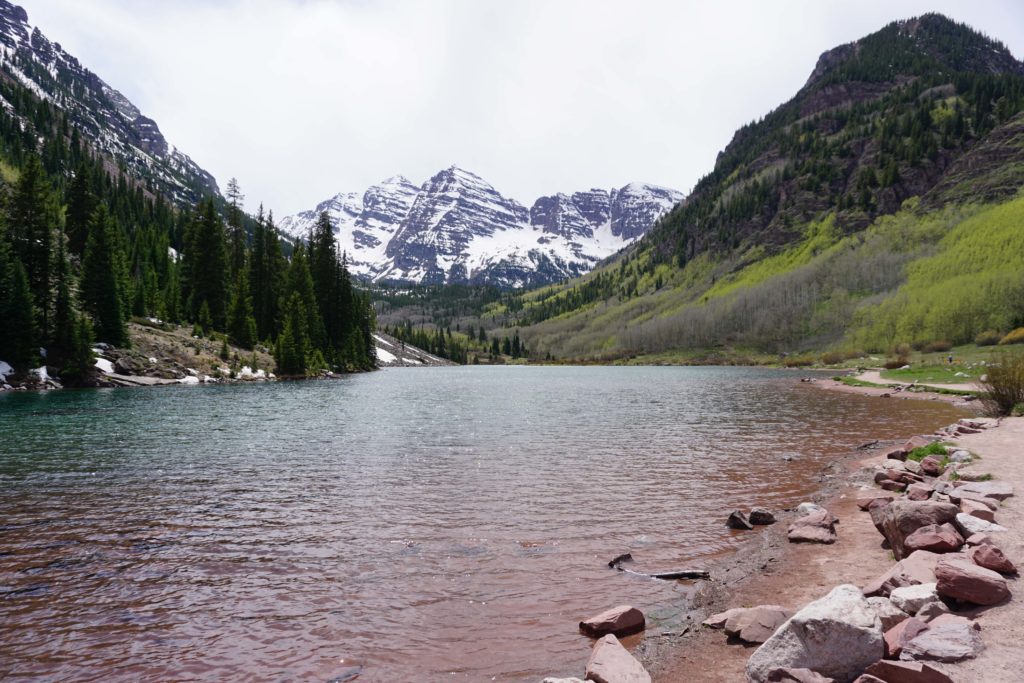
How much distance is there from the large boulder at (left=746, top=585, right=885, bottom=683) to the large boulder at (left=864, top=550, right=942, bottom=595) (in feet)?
7.51

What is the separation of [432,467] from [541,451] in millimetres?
6345

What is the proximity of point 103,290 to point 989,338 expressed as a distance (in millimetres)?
133921

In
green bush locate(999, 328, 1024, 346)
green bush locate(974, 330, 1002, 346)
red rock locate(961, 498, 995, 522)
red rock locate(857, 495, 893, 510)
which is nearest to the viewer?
red rock locate(961, 498, 995, 522)

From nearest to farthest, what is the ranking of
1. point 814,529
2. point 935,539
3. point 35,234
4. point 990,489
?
1. point 935,539
2. point 990,489
3. point 814,529
4. point 35,234

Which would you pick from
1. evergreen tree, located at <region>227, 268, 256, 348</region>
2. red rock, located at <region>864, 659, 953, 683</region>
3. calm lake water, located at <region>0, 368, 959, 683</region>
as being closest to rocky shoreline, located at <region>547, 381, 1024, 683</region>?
red rock, located at <region>864, 659, 953, 683</region>

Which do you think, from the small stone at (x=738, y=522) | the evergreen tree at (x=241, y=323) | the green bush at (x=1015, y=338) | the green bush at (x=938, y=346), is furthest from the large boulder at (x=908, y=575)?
the green bush at (x=938, y=346)

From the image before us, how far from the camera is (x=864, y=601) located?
755 centimetres

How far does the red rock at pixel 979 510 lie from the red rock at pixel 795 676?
7.69 m

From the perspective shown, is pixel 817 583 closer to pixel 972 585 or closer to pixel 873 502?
pixel 972 585

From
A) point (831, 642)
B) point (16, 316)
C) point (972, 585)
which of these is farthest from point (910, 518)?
point (16, 316)

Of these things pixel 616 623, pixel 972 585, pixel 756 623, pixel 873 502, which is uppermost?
pixel 972 585

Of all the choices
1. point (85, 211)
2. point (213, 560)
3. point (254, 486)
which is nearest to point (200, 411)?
point (254, 486)

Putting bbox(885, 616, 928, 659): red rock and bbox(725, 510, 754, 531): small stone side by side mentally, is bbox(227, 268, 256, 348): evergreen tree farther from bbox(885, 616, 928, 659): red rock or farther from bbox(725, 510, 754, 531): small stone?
bbox(885, 616, 928, 659): red rock

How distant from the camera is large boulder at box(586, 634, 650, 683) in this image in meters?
7.70
